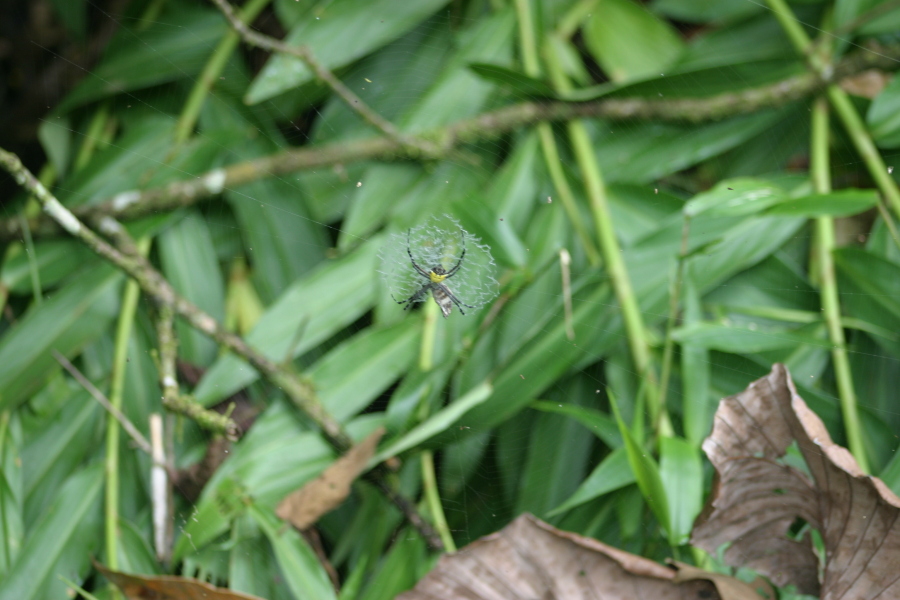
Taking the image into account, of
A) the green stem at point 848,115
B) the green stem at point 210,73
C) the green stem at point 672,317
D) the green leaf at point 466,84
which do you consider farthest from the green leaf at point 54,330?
the green stem at point 848,115

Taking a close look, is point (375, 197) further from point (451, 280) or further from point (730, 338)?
point (730, 338)

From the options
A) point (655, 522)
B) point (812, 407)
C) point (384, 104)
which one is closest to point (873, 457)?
point (812, 407)

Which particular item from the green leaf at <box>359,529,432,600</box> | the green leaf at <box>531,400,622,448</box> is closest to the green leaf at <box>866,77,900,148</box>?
the green leaf at <box>531,400,622,448</box>

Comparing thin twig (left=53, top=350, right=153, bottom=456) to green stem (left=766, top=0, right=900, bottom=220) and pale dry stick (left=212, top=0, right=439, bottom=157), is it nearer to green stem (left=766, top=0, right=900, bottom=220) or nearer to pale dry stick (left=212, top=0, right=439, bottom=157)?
pale dry stick (left=212, top=0, right=439, bottom=157)

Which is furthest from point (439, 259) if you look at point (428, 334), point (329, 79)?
point (329, 79)

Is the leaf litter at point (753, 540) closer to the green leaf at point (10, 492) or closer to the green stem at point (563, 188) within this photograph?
the green stem at point (563, 188)

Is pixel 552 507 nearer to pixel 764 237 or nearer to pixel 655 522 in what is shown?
pixel 655 522
